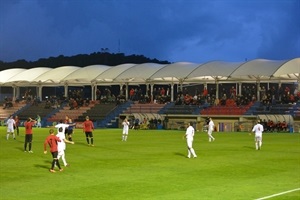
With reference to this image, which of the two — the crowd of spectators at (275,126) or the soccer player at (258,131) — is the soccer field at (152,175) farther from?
the crowd of spectators at (275,126)

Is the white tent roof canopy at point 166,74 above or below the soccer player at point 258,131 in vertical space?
above

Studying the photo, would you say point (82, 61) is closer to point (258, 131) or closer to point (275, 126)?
point (275, 126)

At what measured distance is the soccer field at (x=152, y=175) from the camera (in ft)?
56.4

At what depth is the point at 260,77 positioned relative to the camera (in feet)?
233

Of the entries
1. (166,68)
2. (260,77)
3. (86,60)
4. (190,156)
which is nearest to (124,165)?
(190,156)

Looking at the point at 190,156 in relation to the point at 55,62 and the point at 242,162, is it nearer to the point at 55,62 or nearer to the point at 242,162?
the point at 242,162

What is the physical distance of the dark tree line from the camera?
151 meters

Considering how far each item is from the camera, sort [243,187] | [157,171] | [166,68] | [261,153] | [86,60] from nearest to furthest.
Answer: [243,187] → [157,171] → [261,153] → [166,68] → [86,60]

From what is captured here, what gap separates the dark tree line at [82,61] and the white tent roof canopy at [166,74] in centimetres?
5580

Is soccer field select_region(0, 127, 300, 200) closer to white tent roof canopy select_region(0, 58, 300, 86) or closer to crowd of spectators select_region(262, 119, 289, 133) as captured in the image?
crowd of spectators select_region(262, 119, 289, 133)

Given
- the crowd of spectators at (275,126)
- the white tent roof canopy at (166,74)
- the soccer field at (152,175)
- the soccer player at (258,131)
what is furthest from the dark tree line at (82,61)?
the soccer field at (152,175)

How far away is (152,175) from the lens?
21.6 metres

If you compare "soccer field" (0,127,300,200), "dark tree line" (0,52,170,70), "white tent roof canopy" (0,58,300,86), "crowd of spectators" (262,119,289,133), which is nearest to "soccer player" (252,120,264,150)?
→ "soccer field" (0,127,300,200)

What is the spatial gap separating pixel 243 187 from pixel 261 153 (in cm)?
1349
